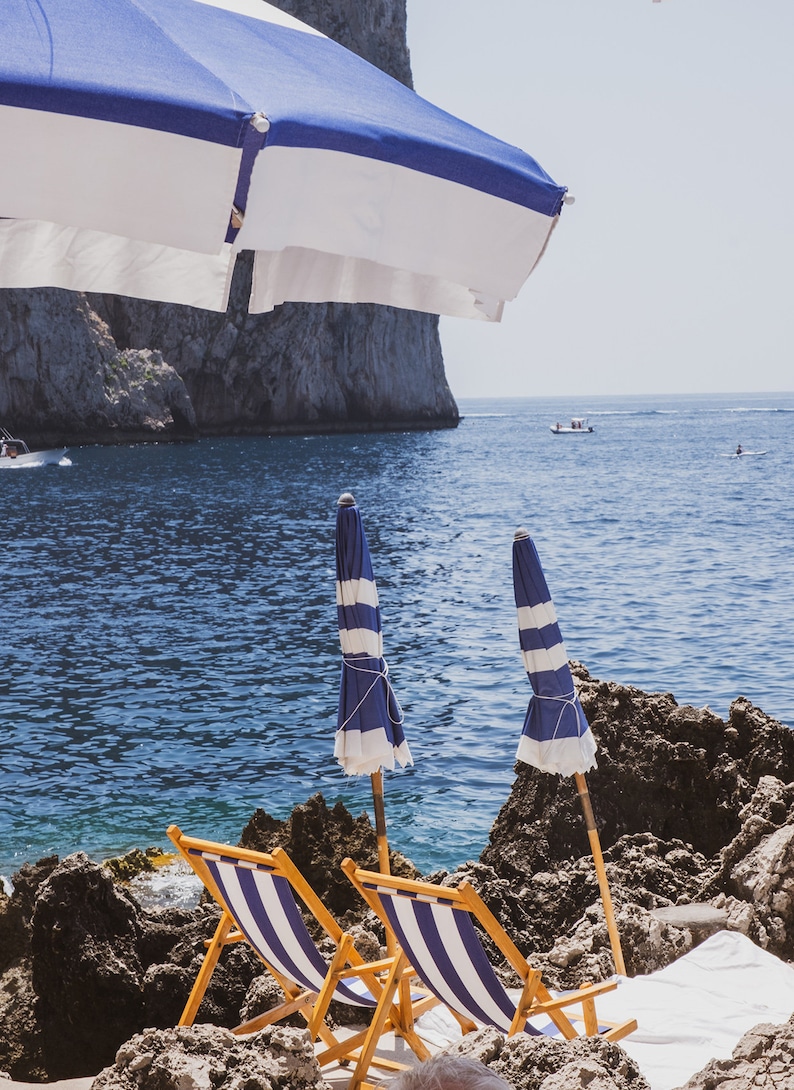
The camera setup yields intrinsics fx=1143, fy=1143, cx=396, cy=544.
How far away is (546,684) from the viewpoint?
15.3 ft

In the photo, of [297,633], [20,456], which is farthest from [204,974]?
[20,456]

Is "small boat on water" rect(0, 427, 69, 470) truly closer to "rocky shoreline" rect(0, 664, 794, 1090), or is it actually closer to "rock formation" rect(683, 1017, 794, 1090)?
"rocky shoreline" rect(0, 664, 794, 1090)

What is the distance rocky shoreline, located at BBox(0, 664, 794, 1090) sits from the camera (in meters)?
4.52

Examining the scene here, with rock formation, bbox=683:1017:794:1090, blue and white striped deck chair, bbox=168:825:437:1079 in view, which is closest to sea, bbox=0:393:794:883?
blue and white striped deck chair, bbox=168:825:437:1079

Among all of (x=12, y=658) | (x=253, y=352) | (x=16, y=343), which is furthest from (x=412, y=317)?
(x=12, y=658)

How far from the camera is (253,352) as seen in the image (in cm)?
6644

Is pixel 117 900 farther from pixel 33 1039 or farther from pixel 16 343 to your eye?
pixel 16 343

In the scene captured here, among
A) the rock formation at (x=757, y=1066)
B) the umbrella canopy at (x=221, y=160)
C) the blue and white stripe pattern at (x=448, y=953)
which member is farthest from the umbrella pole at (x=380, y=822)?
the umbrella canopy at (x=221, y=160)

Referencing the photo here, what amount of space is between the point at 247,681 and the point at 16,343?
4379 cm

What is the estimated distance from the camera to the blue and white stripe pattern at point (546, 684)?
456cm

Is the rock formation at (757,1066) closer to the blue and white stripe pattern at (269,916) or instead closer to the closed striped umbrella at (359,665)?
the blue and white stripe pattern at (269,916)

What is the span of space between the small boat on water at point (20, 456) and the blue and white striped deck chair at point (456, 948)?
148 ft

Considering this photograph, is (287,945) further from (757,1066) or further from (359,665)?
(757,1066)

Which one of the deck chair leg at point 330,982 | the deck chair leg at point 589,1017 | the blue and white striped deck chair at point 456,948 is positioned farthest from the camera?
the deck chair leg at point 589,1017
